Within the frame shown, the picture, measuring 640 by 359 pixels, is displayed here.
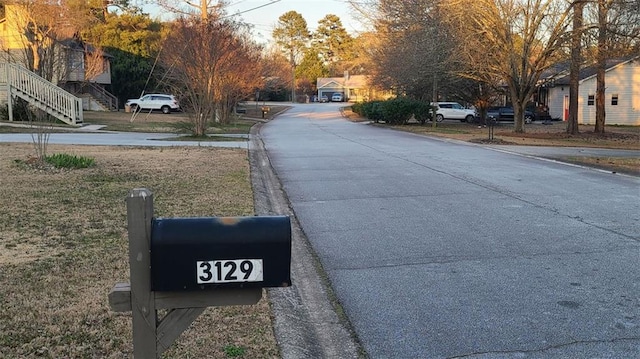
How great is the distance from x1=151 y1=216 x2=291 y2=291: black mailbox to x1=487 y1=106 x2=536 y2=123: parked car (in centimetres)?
4541

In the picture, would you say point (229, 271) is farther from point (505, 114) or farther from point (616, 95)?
point (616, 95)

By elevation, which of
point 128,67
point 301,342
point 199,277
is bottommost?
point 301,342

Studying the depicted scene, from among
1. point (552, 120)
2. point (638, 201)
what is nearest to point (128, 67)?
point (552, 120)

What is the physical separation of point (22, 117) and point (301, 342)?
30.8m

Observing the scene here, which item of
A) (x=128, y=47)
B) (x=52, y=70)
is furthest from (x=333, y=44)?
(x=52, y=70)

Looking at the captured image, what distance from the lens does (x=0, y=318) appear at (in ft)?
14.2

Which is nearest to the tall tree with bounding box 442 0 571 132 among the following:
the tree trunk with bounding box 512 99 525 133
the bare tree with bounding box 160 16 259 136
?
the tree trunk with bounding box 512 99 525 133

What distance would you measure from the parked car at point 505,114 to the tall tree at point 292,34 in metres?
73.9

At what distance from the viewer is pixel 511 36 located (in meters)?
26.4

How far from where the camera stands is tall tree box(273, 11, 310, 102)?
11806 centimetres

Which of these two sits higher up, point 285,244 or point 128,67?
point 128,67

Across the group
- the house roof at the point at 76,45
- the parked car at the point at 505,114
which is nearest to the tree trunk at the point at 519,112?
the parked car at the point at 505,114

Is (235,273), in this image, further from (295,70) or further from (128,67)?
(295,70)

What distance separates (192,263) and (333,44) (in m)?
129
